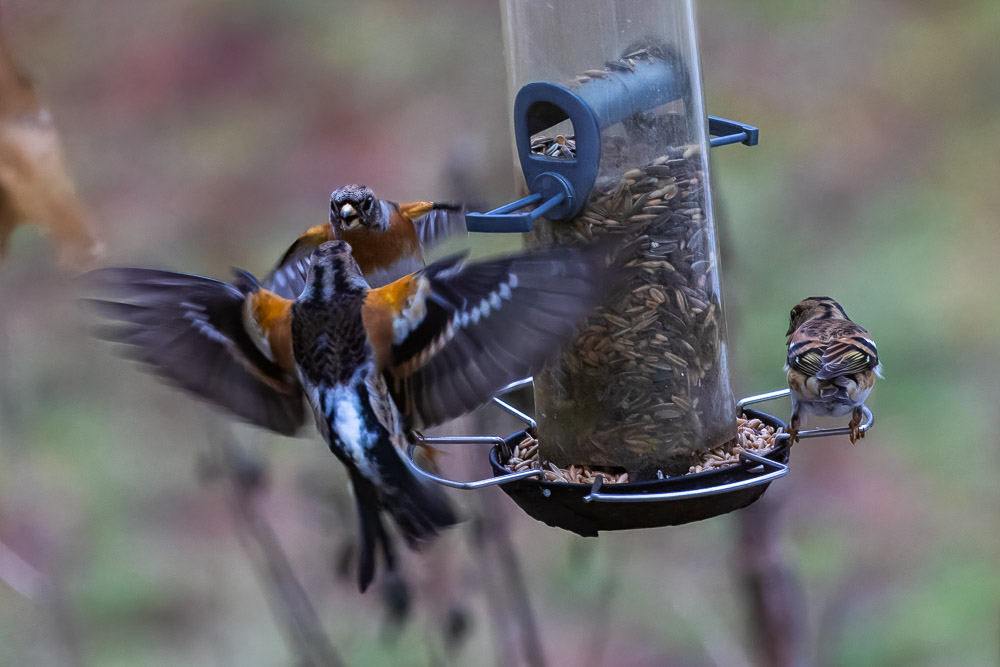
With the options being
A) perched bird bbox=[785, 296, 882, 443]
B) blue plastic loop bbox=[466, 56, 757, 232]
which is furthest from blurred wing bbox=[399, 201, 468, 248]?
perched bird bbox=[785, 296, 882, 443]

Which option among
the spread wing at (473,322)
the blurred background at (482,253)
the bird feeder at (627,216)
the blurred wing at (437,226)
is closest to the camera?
the spread wing at (473,322)

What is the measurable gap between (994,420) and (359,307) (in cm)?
417

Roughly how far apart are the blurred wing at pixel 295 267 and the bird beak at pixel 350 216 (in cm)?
34

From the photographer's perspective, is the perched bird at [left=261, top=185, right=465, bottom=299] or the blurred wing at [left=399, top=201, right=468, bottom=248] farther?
the blurred wing at [left=399, top=201, right=468, bottom=248]

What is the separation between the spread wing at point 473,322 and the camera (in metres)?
2.86

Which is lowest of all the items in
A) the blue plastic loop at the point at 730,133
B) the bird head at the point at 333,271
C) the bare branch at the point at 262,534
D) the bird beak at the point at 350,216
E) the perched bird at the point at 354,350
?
the bare branch at the point at 262,534

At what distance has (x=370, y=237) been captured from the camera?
3.92m

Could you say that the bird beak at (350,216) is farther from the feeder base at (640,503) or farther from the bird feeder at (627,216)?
the feeder base at (640,503)

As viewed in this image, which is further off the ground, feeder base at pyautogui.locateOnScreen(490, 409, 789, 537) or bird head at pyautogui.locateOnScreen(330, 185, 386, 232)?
bird head at pyautogui.locateOnScreen(330, 185, 386, 232)

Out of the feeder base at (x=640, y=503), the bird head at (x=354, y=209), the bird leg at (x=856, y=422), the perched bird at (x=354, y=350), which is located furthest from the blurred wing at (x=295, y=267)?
the bird leg at (x=856, y=422)

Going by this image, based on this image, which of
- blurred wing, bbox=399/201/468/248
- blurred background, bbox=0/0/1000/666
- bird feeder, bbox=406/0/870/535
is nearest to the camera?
bird feeder, bbox=406/0/870/535

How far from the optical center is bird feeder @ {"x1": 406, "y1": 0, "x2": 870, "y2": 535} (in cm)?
327

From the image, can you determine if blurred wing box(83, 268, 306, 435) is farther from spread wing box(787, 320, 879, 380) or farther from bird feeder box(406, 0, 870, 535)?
spread wing box(787, 320, 879, 380)

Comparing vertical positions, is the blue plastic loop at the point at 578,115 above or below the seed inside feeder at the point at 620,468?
above
